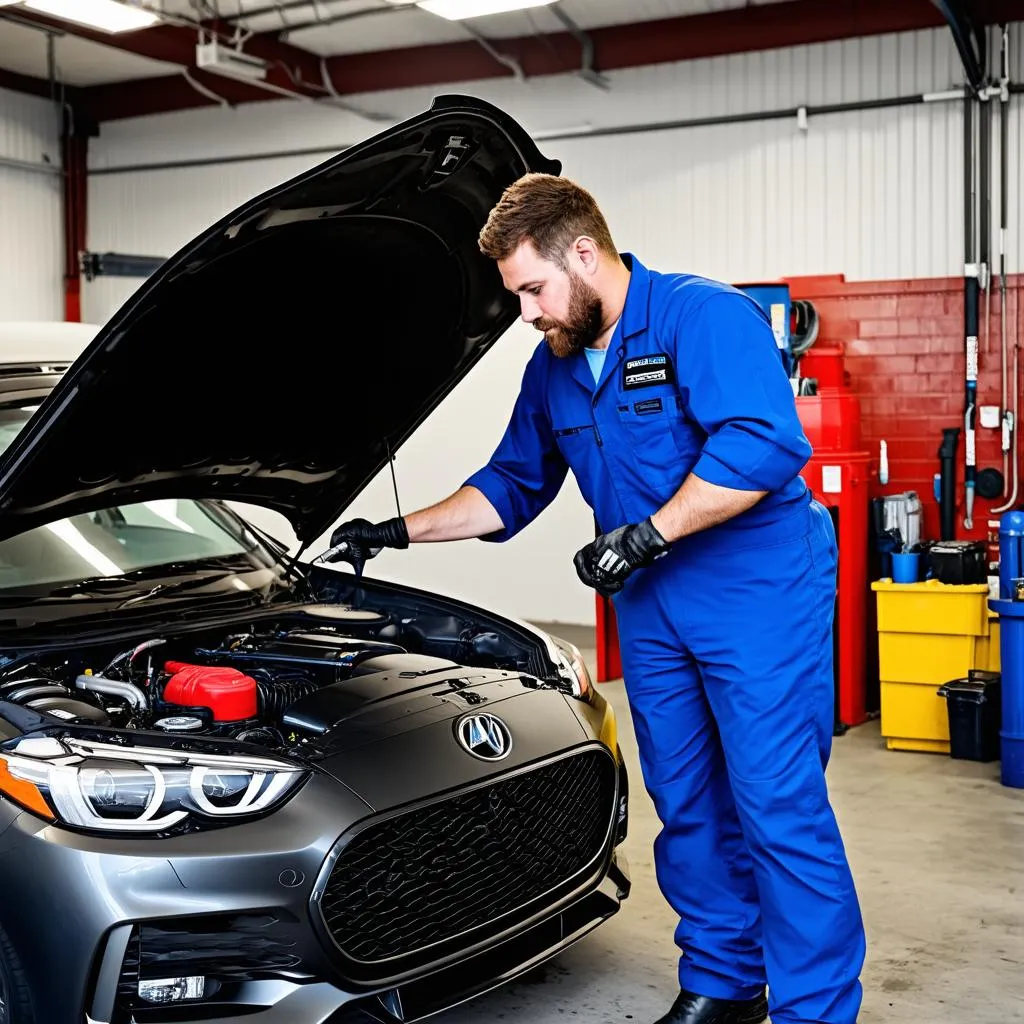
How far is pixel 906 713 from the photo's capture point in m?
5.10

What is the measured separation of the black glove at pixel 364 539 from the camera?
2834mm

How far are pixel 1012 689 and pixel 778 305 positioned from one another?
7.25ft

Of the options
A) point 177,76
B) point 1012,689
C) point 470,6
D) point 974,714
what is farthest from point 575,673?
point 177,76

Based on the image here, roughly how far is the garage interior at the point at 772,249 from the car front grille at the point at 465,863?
1.75 ft

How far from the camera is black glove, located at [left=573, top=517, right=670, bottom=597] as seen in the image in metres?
2.27

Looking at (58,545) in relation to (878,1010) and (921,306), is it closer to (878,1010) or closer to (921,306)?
(878,1010)

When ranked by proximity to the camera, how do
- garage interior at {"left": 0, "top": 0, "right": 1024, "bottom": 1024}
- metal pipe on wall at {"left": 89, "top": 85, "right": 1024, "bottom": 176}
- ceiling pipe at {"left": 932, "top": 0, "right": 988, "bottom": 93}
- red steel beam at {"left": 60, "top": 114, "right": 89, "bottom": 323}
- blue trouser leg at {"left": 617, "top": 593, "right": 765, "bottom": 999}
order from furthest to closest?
red steel beam at {"left": 60, "top": 114, "right": 89, "bottom": 323} < metal pipe on wall at {"left": 89, "top": 85, "right": 1024, "bottom": 176} < ceiling pipe at {"left": 932, "top": 0, "right": 988, "bottom": 93} < garage interior at {"left": 0, "top": 0, "right": 1024, "bottom": 1024} < blue trouser leg at {"left": 617, "top": 593, "right": 765, "bottom": 999}

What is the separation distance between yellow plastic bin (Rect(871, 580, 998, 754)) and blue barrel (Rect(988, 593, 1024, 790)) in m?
0.43

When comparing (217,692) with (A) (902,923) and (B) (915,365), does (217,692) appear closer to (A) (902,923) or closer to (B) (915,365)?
(A) (902,923)

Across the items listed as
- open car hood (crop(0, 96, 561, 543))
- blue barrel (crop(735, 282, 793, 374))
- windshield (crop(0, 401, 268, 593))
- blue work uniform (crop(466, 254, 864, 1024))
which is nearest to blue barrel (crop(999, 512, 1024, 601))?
blue barrel (crop(735, 282, 793, 374))

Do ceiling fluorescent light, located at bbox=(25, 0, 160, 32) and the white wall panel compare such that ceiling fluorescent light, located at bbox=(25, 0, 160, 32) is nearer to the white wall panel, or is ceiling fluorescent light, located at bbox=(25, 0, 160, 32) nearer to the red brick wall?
the white wall panel

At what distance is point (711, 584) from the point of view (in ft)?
7.85

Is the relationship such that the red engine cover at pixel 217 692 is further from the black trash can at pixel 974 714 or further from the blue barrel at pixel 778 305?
the blue barrel at pixel 778 305

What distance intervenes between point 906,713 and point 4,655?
Result: 3783mm
